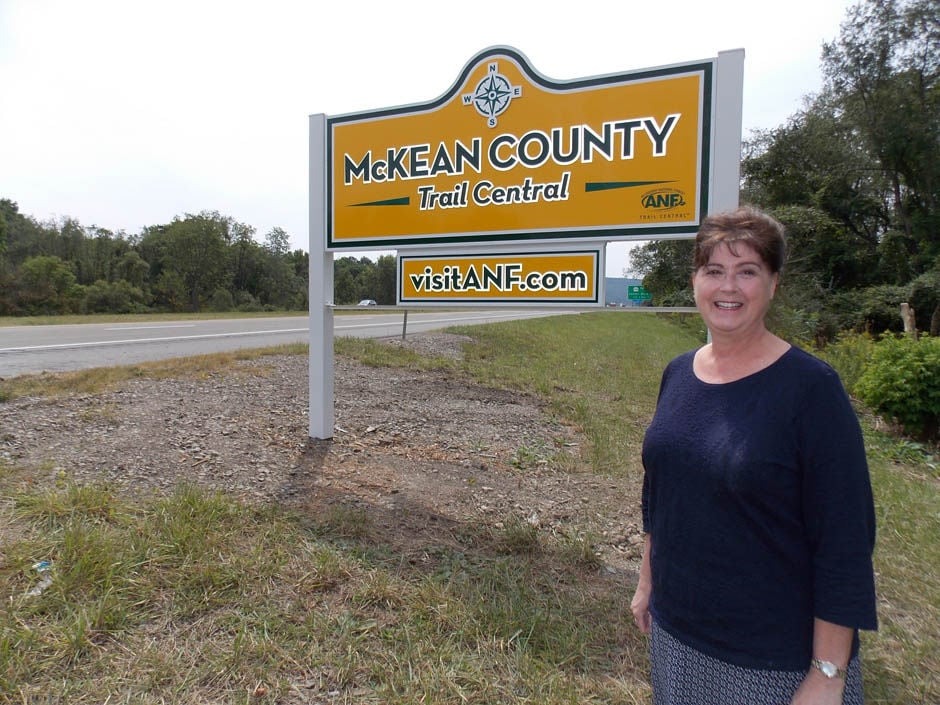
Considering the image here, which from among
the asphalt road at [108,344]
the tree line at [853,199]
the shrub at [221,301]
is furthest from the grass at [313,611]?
the shrub at [221,301]

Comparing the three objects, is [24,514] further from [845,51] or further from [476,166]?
[845,51]

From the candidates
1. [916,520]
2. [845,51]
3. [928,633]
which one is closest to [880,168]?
[845,51]

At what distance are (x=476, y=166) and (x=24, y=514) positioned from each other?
3.52 meters

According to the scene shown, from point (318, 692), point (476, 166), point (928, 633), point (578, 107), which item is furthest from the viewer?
point (476, 166)

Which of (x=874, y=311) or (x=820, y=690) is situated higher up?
(x=874, y=311)

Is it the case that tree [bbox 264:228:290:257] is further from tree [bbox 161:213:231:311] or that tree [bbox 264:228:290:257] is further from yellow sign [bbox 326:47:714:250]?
yellow sign [bbox 326:47:714:250]

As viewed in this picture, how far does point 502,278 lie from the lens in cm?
449

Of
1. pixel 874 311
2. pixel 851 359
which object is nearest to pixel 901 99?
pixel 874 311

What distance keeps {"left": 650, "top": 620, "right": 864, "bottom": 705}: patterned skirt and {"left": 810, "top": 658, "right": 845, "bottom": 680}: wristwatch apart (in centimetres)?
5

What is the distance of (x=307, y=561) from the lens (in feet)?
10.2

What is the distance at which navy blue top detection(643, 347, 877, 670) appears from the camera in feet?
4.07

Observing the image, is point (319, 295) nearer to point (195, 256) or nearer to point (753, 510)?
point (753, 510)

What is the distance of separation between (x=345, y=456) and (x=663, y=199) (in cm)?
299

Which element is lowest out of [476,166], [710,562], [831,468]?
[710,562]
